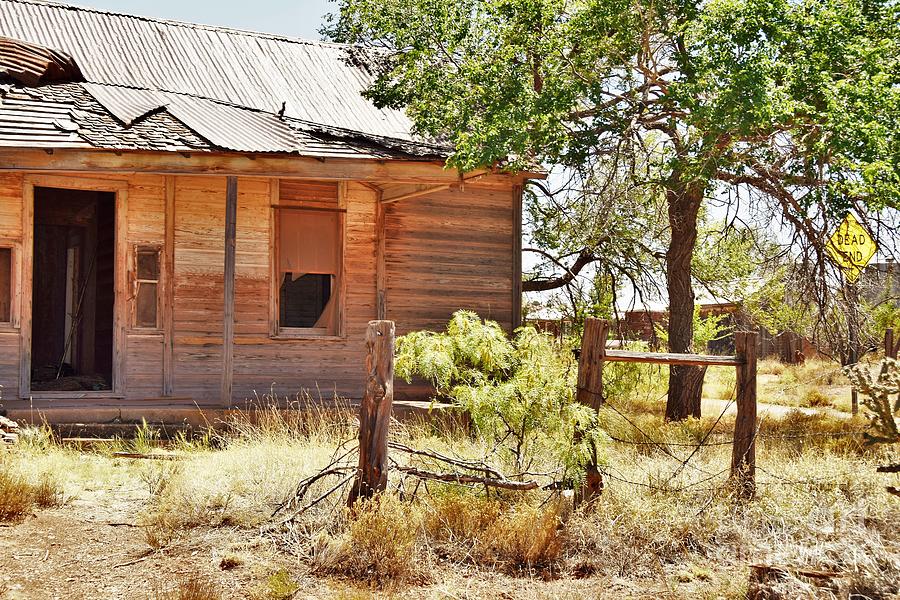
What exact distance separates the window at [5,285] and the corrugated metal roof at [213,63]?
11.6 ft

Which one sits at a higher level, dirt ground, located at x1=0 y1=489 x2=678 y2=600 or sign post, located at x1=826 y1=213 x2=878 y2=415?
sign post, located at x1=826 y1=213 x2=878 y2=415

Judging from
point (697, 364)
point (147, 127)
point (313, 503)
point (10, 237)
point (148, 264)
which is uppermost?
point (147, 127)

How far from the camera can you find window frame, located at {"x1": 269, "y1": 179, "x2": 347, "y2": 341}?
12.3m

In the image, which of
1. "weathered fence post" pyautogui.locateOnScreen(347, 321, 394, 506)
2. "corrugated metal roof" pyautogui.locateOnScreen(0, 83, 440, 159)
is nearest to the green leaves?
"corrugated metal roof" pyautogui.locateOnScreen(0, 83, 440, 159)

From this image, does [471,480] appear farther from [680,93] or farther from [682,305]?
[682,305]

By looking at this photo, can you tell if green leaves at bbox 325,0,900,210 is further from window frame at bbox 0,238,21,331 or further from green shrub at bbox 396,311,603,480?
window frame at bbox 0,238,21,331

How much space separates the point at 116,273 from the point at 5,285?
1.23 meters

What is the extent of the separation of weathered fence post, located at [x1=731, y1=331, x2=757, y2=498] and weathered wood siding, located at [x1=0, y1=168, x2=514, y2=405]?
239 inches

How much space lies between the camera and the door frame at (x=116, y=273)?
36.4 ft

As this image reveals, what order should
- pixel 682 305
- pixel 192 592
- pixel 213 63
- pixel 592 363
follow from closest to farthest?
pixel 192 592 → pixel 592 363 → pixel 682 305 → pixel 213 63

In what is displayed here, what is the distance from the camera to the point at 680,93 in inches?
414

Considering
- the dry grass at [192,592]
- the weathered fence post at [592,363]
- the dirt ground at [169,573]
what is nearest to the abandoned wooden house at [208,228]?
the dirt ground at [169,573]

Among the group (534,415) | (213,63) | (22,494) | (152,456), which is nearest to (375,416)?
(534,415)

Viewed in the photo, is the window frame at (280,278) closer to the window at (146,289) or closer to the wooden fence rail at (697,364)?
the window at (146,289)
